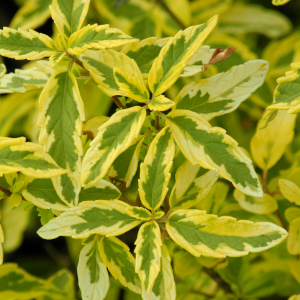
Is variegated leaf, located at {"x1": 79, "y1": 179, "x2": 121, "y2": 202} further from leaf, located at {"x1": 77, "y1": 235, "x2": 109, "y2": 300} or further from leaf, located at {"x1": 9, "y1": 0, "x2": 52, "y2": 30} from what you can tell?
leaf, located at {"x1": 9, "y1": 0, "x2": 52, "y2": 30}

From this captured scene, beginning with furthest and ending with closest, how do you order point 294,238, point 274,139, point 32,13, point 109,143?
1. point 32,13
2. point 274,139
3. point 294,238
4. point 109,143

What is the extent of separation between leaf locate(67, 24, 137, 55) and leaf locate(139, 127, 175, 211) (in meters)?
0.22

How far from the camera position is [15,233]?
1.76m

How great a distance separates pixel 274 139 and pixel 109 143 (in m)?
0.63

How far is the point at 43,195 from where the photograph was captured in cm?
85

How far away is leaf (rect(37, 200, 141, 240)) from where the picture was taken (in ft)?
2.49

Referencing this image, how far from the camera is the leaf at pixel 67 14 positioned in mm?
824

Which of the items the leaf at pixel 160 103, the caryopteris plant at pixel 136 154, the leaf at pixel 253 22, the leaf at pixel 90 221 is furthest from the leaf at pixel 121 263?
the leaf at pixel 253 22

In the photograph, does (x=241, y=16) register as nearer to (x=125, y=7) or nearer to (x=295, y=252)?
(x=125, y=7)

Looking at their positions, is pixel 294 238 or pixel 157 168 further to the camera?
pixel 294 238

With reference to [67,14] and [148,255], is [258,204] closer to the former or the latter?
[148,255]

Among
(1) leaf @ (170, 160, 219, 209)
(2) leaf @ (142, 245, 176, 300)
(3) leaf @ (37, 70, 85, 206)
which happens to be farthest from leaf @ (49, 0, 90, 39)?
(2) leaf @ (142, 245, 176, 300)

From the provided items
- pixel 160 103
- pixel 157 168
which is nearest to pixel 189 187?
pixel 157 168

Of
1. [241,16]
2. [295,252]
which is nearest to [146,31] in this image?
[241,16]
